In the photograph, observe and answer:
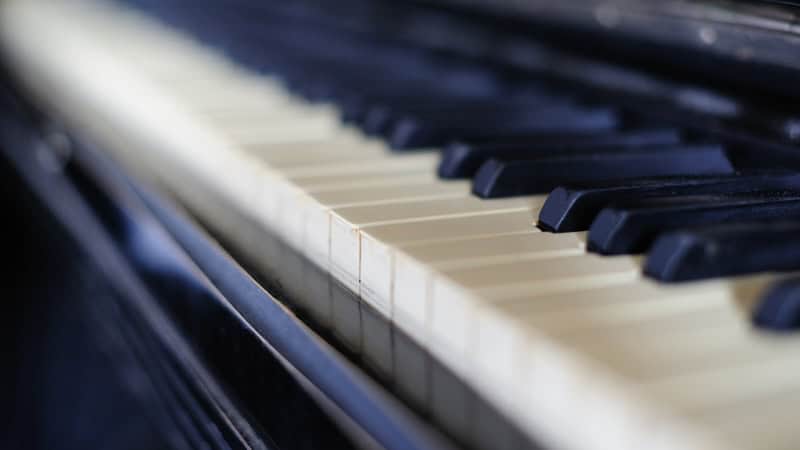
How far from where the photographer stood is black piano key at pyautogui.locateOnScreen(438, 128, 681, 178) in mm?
858

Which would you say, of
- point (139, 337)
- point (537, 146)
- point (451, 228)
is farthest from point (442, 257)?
point (139, 337)

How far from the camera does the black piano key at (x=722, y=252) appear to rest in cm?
54

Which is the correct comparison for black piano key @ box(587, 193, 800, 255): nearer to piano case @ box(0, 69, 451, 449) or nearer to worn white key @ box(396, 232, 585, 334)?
worn white key @ box(396, 232, 585, 334)

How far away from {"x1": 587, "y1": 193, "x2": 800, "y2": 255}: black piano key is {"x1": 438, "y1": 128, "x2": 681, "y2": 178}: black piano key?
0.21m

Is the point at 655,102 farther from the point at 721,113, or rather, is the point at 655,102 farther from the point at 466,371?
the point at 466,371

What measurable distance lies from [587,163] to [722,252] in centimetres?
28

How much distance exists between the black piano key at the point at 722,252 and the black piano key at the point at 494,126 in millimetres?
412

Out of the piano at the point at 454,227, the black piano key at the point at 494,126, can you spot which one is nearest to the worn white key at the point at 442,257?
the piano at the point at 454,227

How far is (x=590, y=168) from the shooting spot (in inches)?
32.2

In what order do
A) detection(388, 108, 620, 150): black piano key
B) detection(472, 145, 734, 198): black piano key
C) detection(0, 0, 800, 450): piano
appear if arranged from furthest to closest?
detection(388, 108, 620, 150): black piano key → detection(472, 145, 734, 198): black piano key → detection(0, 0, 800, 450): piano

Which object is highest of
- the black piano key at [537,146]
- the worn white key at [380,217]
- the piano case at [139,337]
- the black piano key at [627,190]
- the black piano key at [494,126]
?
the black piano key at [627,190]

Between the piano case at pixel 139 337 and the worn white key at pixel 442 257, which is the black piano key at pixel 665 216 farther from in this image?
the piano case at pixel 139 337

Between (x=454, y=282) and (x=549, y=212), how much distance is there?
0.16 meters

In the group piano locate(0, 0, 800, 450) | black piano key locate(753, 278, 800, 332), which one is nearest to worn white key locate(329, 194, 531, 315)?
piano locate(0, 0, 800, 450)
